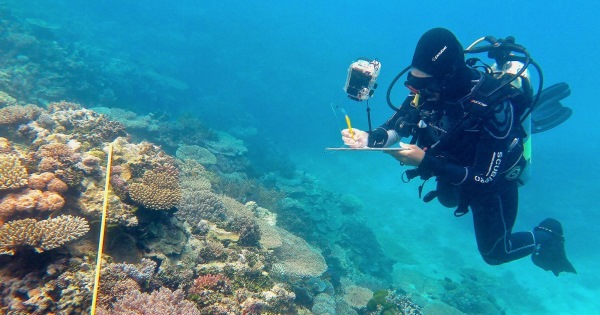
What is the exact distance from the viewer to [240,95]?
Result: 138 feet

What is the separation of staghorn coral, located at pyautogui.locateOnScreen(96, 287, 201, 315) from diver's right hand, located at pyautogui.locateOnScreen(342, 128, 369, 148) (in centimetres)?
271

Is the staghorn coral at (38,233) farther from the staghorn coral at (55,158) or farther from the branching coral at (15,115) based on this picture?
the branching coral at (15,115)

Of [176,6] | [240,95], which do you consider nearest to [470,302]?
[240,95]

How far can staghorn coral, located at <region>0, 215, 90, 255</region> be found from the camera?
311 cm

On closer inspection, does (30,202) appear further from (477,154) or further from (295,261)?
(477,154)

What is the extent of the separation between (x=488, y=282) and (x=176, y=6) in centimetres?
6437

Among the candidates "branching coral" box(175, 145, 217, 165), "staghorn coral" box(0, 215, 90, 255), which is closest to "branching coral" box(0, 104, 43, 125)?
"staghorn coral" box(0, 215, 90, 255)

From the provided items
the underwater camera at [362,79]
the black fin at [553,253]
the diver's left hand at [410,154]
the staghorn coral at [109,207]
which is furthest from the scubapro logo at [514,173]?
the staghorn coral at [109,207]

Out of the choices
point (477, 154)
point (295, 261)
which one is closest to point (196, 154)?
point (295, 261)

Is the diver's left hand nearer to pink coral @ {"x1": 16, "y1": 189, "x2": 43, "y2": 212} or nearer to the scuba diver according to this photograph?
the scuba diver

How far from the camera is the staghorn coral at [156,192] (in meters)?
4.30

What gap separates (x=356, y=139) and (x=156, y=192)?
113 inches

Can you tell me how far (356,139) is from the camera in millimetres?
4156

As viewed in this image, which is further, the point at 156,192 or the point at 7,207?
the point at 156,192
